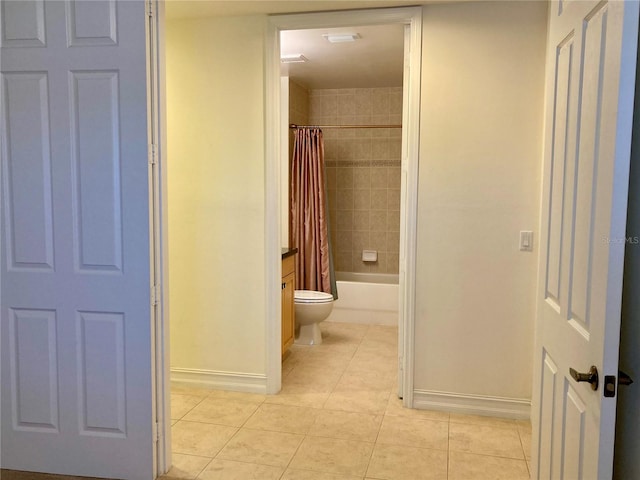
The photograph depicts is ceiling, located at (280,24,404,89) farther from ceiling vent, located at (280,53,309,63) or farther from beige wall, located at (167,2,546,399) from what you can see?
beige wall, located at (167,2,546,399)

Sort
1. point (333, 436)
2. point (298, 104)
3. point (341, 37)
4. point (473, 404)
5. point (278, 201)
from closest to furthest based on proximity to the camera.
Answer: point (333, 436), point (473, 404), point (278, 201), point (341, 37), point (298, 104)

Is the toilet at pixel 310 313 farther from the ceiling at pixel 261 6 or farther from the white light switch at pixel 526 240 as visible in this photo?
the ceiling at pixel 261 6

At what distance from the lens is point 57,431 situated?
2523mm

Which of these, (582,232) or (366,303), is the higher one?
(582,232)

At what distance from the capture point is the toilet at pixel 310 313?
4586 mm

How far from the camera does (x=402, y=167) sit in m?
3.36

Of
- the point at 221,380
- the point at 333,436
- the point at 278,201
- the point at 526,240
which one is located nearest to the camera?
the point at 333,436

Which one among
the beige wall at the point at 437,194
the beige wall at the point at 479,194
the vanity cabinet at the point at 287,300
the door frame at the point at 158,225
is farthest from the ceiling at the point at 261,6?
the vanity cabinet at the point at 287,300

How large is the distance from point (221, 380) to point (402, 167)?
186 centimetres

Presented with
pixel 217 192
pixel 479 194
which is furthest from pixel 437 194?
pixel 217 192

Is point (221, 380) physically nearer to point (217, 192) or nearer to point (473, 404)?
point (217, 192)

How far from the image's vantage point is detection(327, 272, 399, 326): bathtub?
538 centimetres

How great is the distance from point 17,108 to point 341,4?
1.81m

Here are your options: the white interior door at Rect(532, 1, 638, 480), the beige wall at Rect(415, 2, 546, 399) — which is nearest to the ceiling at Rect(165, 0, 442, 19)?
the beige wall at Rect(415, 2, 546, 399)
